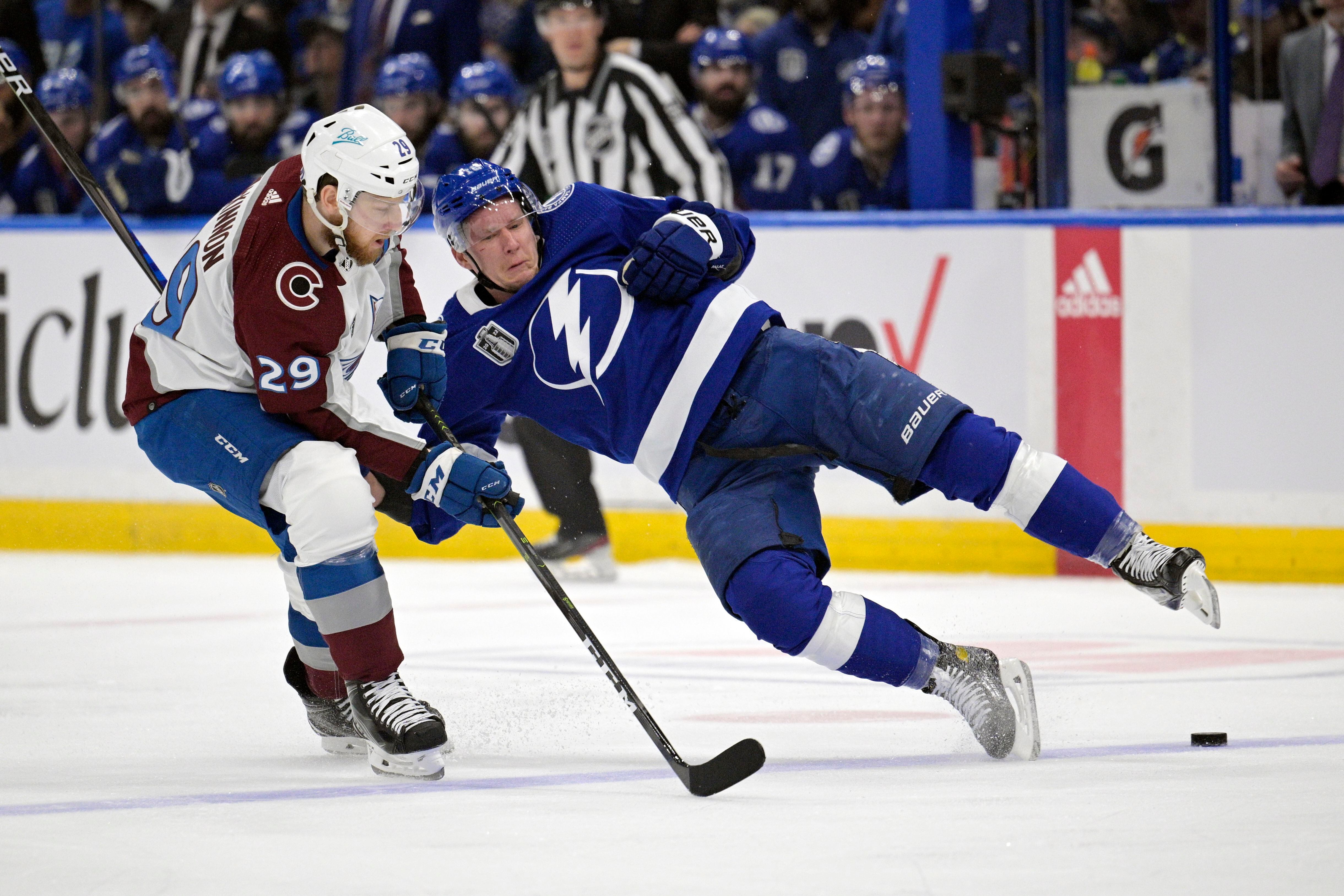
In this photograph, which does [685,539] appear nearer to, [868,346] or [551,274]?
[868,346]

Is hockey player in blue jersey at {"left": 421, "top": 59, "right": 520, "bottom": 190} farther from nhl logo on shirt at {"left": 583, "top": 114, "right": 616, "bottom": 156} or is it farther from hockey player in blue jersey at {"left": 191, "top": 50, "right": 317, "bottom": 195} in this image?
hockey player in blue jersey at {"left": 191, "top": 50, "right": 317, "bottom": 195}

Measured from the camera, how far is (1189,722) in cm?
362

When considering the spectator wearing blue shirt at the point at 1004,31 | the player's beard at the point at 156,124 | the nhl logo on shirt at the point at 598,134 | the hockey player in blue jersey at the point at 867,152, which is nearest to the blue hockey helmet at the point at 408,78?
the player's beard at the point at 156,124

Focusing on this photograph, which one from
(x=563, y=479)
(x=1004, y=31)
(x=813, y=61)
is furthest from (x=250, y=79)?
(x=1004, y=31)

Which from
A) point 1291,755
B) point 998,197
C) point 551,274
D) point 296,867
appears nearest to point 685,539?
point 998,197

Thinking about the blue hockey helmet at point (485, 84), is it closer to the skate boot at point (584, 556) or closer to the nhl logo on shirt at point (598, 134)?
the nhl logo on shirt at point (598, 134)

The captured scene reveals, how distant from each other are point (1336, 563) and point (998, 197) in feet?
5.55

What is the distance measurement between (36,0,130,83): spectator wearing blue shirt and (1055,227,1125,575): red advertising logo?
14.1ft

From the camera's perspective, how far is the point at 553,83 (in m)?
6.74

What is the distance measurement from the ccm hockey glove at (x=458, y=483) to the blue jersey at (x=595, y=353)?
25cm

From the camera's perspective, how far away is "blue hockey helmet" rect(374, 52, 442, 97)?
7.33m

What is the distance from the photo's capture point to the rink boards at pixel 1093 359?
5.59m

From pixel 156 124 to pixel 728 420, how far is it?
4710 mm

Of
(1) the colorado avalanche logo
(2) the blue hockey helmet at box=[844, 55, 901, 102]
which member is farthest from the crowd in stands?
(1) the colorado avalanche logo
